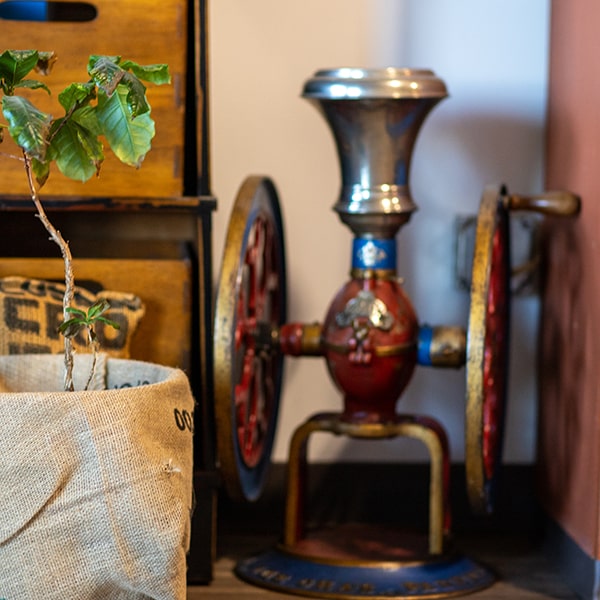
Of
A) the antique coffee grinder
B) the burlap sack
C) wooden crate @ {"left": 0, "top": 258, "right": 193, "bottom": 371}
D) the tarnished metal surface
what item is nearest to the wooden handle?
the antique coffee grinder

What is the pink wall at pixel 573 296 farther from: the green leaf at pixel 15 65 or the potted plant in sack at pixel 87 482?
the green leaf at pixel 15 65

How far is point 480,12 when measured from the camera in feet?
8.70

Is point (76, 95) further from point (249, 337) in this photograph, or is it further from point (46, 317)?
point (249, 337)

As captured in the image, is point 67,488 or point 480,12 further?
point 480,12

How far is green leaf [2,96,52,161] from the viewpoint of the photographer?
1.49m

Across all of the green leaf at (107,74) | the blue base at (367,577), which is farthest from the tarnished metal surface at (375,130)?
the green leaf at (107,74)

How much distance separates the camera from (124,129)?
1634 mm

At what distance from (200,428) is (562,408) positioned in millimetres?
756

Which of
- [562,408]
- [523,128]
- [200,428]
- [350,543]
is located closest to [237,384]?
[200,428]

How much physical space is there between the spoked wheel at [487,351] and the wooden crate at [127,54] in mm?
584

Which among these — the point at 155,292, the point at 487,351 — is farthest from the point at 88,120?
the point at 487,351

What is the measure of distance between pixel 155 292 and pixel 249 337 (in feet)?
0.71

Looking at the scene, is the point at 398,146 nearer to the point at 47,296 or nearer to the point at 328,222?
the point at 328,222

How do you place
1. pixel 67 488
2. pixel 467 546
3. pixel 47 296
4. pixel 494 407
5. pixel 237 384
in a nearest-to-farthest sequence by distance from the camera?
pixel 67 488, pixel 47 296, pixel 237 384, pixel 494 407, pixel 467 546
